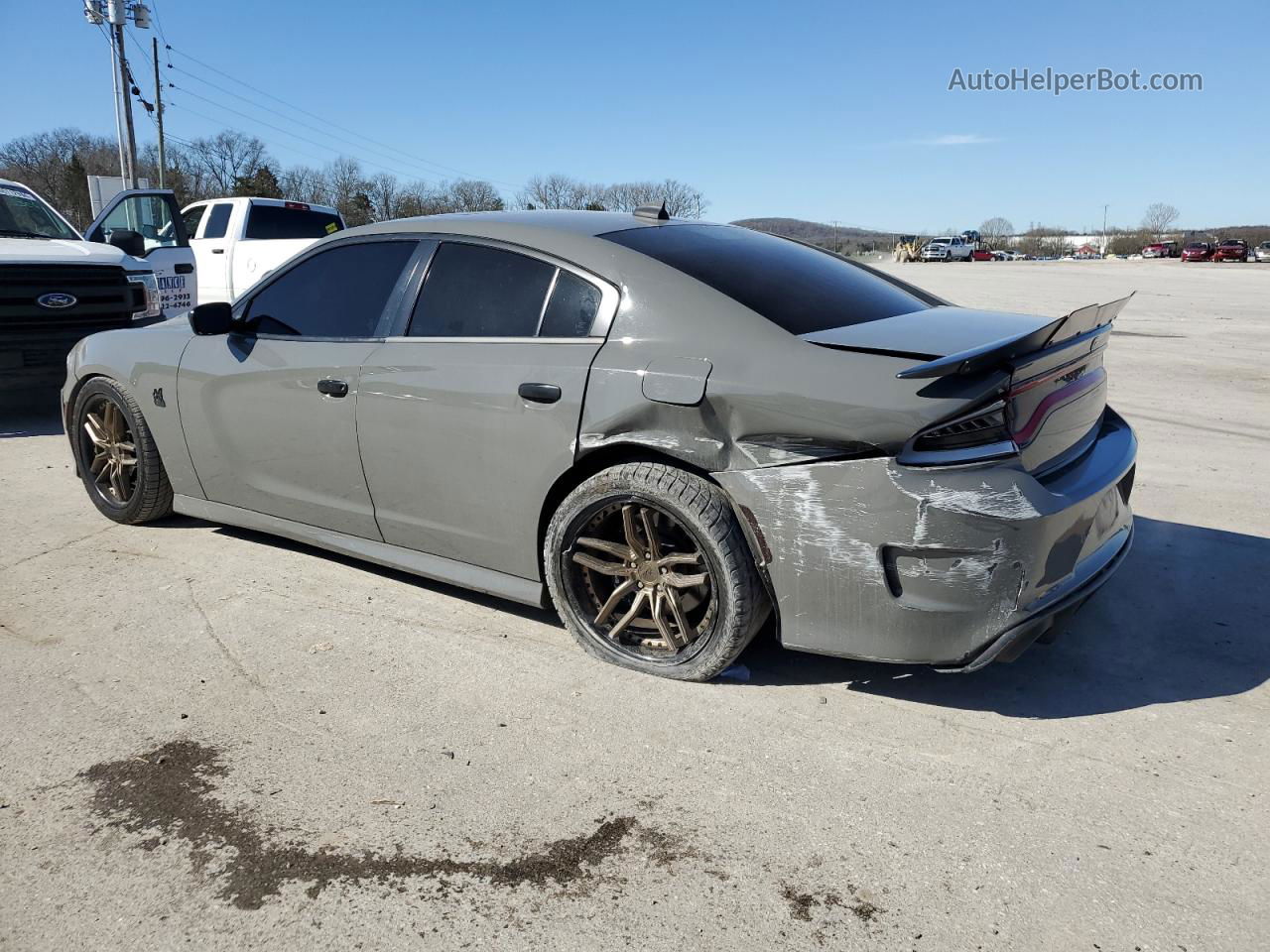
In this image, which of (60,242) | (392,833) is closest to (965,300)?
(60,242)

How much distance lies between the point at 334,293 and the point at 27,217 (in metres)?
6.72

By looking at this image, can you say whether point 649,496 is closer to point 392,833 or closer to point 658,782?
point 658,782

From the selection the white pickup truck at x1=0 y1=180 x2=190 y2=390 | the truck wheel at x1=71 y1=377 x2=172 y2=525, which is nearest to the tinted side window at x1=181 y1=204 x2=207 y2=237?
the white pickup truck at x1=0 y1=180 x2=190 y2=390

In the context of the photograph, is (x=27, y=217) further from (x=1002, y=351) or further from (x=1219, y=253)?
(x=1219, y=253)

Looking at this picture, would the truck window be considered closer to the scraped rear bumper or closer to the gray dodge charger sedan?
the gray dodge charger sedan

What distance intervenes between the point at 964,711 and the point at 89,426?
4.69m

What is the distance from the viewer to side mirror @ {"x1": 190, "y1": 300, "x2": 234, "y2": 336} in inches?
173

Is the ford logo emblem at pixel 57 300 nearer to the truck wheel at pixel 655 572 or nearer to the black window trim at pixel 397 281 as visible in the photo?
the black window trim at pixel 397 281

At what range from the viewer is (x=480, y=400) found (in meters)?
3.54

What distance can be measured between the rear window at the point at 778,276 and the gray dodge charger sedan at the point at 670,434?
0.02 metres

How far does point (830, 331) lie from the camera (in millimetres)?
3154

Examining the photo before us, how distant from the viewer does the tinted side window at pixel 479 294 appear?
3600 mm

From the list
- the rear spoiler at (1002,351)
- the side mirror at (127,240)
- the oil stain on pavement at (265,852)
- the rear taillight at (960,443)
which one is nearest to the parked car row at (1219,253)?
the side mirror at (127,240)

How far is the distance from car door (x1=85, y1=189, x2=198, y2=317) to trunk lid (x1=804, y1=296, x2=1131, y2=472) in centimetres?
981
